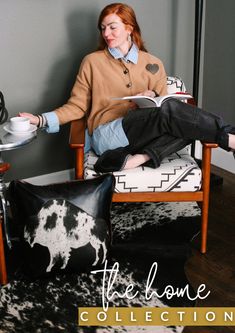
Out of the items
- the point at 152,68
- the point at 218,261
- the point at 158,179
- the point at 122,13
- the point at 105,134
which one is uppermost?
the point at 122,13

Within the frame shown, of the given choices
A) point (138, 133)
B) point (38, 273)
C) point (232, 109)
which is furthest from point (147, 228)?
point (232, 109)

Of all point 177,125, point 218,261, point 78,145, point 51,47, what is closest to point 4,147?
point 78,145

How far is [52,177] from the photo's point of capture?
2.64 m

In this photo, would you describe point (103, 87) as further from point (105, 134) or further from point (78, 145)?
point (78, 145)

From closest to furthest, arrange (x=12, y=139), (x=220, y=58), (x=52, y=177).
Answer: (x=12, y=139)
(x=52, y=177)
(x=220, y=58)

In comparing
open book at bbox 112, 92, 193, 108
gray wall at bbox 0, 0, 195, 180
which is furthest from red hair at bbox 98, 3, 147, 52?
open book at bbox 112, 92, 193, 108

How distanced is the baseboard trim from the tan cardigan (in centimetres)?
49

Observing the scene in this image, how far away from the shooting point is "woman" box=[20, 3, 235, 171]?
6.43 feet

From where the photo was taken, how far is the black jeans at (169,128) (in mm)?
1946

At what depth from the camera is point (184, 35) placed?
9.16ft

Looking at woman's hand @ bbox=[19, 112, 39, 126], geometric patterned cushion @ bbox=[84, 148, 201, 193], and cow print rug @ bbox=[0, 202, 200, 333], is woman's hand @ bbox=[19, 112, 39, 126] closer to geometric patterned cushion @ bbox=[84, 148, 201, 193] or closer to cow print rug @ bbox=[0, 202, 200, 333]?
geometric patterned cushion @ bbox=[84, 148, 201, 193]

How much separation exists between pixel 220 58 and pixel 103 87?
35.6 inches

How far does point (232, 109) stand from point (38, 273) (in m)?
1.58

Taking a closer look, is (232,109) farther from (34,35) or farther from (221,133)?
(34,35)
